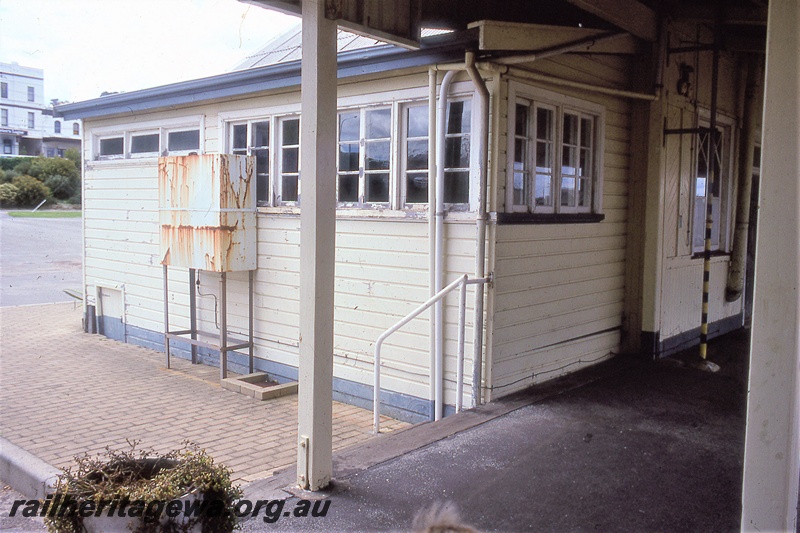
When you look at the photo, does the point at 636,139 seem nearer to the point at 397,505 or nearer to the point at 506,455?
the point at 506,455

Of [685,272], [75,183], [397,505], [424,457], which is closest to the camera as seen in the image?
[397,505]

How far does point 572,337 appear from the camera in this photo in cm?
696

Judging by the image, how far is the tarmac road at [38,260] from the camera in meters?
15.7

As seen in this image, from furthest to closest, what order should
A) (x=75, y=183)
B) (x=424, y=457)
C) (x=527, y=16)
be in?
(x=75, y=183) → (x=527, y=16) → (x=424, y=457)

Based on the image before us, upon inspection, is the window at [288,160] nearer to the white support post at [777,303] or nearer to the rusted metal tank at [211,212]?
the rusted metal tank at [211,212]

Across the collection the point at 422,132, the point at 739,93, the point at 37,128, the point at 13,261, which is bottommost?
the point at 13,261

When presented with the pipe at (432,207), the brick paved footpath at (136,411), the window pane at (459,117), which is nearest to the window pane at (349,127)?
the pipe at (432,207)

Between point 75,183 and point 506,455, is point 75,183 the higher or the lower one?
the higher one

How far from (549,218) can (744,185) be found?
13.5 ft

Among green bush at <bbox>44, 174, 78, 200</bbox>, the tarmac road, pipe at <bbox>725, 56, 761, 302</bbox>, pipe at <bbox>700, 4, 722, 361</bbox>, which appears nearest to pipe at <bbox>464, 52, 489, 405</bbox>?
pipe at <bbox>700, 4, 722, 361</bbox>

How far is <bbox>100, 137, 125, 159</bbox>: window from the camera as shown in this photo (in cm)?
1047

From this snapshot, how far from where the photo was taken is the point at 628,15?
6.62 meters

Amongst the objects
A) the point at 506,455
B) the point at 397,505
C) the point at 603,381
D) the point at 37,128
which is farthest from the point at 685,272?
the point at 37,128

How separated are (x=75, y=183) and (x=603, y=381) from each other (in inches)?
1456
